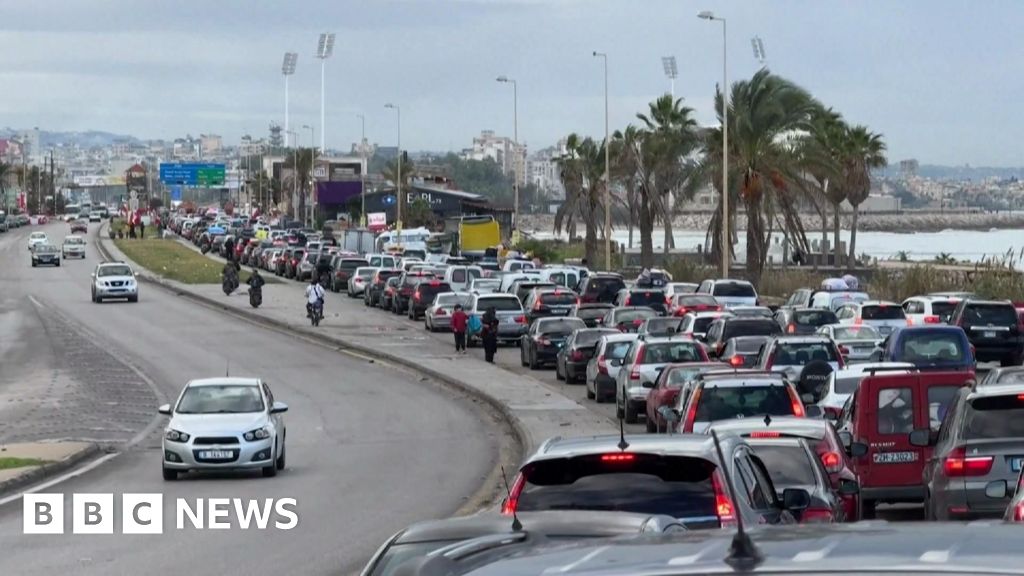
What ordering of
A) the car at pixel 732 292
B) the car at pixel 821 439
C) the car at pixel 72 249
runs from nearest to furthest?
the car at pixel 821 439 → the car at pixel 732 292 → the car at pixel 72 249

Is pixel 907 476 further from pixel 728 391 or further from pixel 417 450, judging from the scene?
pixel 417 450

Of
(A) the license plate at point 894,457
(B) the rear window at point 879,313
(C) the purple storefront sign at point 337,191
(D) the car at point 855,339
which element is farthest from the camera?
(C) the purple storefront sign at point 337,191

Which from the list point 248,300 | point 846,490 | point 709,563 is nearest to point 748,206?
point 248,300

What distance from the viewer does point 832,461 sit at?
15.8 meters

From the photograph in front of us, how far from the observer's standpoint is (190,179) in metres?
181

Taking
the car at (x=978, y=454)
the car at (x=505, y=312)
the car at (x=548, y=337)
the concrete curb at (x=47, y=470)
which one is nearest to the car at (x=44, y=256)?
the car at (x=505, y=312)

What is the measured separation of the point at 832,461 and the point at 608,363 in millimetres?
20681

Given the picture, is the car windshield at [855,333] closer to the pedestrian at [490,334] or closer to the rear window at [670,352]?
the rear window at [670,352]

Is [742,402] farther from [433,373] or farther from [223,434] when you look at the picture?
[433,373]

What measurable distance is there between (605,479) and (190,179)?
174453mm

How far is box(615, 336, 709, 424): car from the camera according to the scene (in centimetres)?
3209

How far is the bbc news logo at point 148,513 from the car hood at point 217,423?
81.6 inches

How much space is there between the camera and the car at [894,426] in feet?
61.4

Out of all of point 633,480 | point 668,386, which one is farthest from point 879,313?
point 633,480
